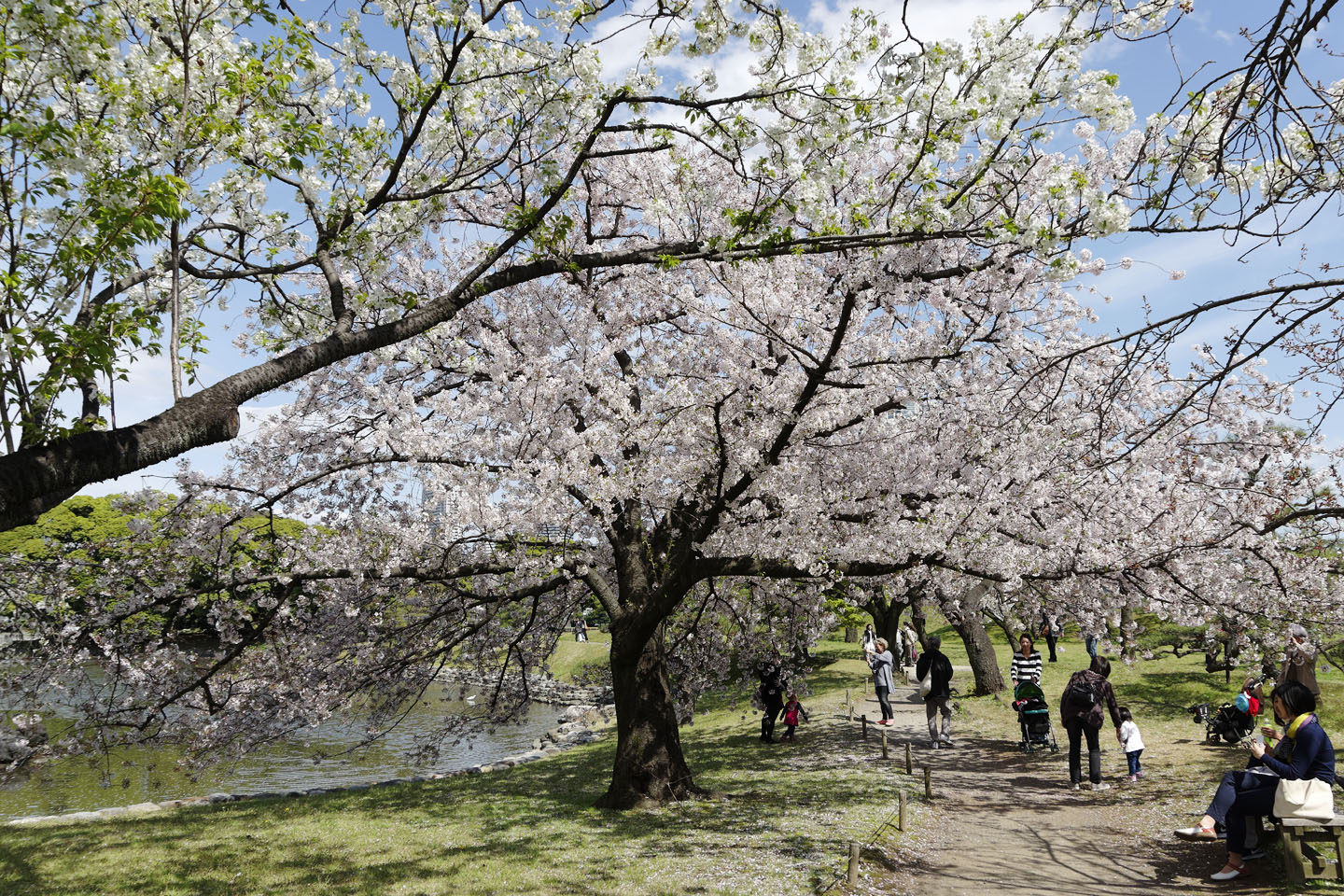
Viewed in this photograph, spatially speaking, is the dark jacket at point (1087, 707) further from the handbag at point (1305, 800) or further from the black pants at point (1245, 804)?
the handbag at point (1305, 800)

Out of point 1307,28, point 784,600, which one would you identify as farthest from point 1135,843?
point 1307,28

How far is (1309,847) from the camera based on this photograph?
6590 mm

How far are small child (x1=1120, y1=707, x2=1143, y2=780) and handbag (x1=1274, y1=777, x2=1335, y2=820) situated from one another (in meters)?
5.14

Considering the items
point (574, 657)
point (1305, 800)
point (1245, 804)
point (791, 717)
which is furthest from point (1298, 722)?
point (574, 657)

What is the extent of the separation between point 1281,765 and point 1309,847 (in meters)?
0.67

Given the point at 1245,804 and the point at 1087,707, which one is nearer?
the point at 1245,804

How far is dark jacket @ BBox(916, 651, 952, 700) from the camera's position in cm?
1445

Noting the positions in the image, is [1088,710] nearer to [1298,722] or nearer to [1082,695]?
[1082,695]

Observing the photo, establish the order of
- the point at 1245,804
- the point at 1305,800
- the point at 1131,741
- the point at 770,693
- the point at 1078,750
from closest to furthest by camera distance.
Answer: the point at 1305,800 → the point at 1245,804 → the point at 1131,741 → the point at 1078,750 → the point at 770,693

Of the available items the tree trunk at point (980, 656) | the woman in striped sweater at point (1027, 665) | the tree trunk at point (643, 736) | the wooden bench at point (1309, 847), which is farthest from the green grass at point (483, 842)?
the tree trunk at point (980, 656)

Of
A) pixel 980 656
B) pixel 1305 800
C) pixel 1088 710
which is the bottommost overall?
pixel 980 656

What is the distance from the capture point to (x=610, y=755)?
16.8m

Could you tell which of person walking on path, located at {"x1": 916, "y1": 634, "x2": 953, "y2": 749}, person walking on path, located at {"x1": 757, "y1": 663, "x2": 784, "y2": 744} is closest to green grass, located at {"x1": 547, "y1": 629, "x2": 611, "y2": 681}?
person walking on path, located at {"x1": 757, "y1": 663, "x2": 784, "y2": 744}

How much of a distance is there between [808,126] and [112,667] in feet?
35.2
